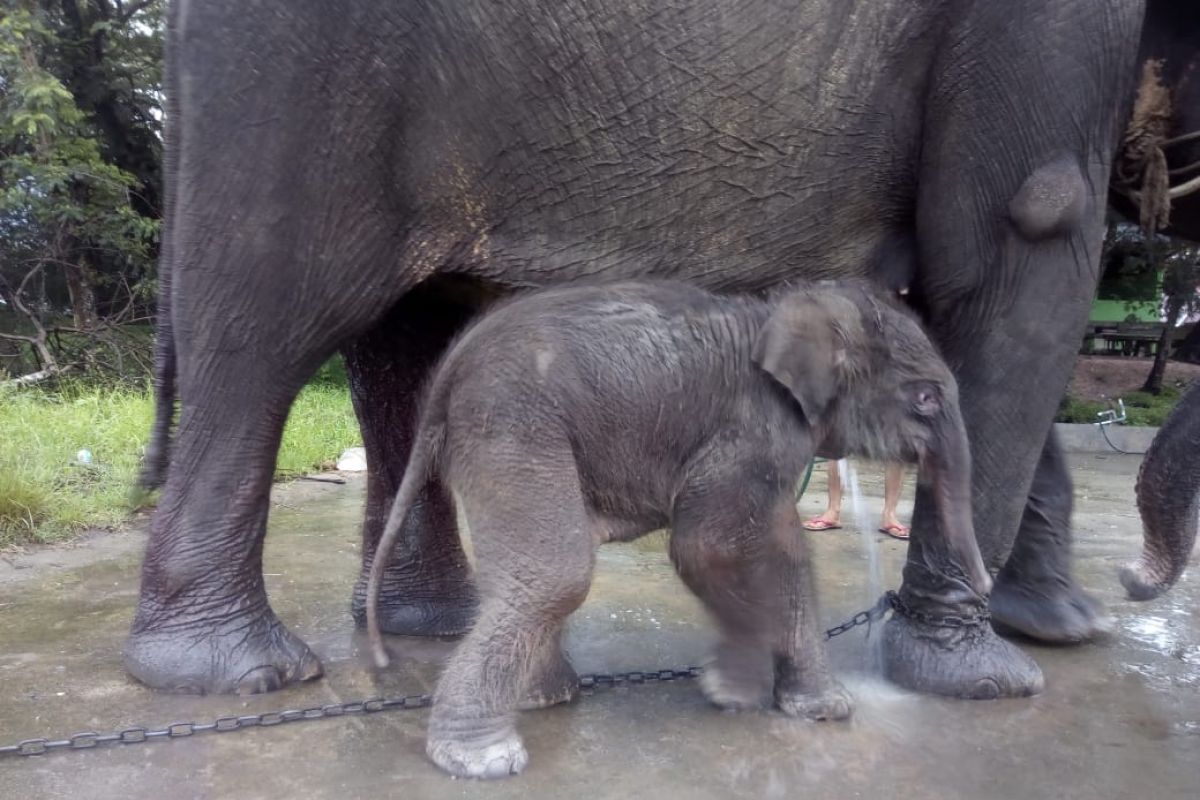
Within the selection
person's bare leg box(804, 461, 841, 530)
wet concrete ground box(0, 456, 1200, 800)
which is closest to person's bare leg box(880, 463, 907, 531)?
person's bare leg box(804, 461, 841, 530)

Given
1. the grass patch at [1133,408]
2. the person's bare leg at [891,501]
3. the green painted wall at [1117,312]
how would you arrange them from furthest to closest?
the green painted wall at [1117,312] < the grass patch at [1133,408] < the person's bare leg at [891,501]

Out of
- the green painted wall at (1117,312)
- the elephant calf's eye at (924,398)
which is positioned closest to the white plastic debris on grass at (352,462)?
the elephant calf's eye at (924,398)

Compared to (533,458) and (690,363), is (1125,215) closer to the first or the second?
(690,363)

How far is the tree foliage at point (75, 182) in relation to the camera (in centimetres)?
895

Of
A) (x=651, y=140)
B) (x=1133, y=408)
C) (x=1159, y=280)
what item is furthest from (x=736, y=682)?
(x=1159, y=280)

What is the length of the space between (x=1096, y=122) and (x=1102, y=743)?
147cm

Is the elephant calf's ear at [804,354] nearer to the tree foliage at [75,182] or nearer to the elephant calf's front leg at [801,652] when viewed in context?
the elephant calf's front leg at [801,652]

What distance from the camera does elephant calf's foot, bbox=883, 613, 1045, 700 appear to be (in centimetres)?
259

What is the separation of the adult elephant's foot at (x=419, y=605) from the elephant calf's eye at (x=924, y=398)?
57.9 inches

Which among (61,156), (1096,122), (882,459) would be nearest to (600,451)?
(882,459)

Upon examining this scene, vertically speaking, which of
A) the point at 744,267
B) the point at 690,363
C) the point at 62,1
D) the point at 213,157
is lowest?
the point at 690,363

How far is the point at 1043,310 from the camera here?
8.50ft

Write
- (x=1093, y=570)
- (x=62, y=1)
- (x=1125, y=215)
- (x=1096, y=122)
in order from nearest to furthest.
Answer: (x=1096, y=122) < (x=1125, y=215) < (x=1093, y=570) < (x=62, y=1)

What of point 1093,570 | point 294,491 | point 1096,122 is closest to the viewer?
point 1096,122
